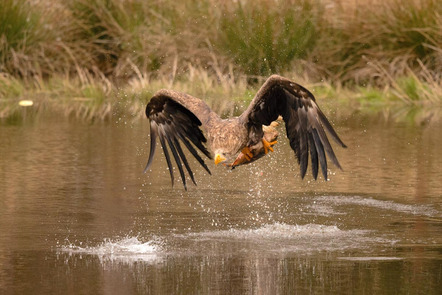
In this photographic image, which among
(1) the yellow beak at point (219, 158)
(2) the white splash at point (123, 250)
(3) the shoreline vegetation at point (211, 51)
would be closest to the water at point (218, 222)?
(2) the white splash at point (123, 250)

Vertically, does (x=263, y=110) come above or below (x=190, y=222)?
above

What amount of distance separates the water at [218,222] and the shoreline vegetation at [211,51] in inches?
183

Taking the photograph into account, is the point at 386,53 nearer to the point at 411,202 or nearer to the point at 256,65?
the point at 256,65

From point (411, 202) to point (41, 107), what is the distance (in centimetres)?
1115

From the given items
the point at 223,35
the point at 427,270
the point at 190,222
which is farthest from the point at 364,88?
the point at 427,270

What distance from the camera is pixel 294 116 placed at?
1029 cm

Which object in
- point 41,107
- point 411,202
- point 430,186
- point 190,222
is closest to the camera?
point 190,222

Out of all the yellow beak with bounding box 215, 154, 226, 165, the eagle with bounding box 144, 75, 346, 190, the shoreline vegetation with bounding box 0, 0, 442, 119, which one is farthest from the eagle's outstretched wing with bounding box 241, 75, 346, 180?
the shoreline vegetation with bounding box 0, 0, 442, 119

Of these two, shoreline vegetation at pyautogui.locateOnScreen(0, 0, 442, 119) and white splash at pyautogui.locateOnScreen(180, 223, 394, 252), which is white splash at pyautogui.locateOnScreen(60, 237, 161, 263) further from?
shoreline vegetation at pyautogui.locateOnScreen(0, 0, 442, 119)

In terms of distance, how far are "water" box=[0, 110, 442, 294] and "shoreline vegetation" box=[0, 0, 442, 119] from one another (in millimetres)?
4657

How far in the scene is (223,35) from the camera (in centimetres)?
2284

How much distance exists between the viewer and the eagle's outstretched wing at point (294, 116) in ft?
32.7

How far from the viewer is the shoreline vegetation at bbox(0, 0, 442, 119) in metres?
21.8

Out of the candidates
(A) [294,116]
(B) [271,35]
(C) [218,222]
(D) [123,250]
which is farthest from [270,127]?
(B) [271,35]
